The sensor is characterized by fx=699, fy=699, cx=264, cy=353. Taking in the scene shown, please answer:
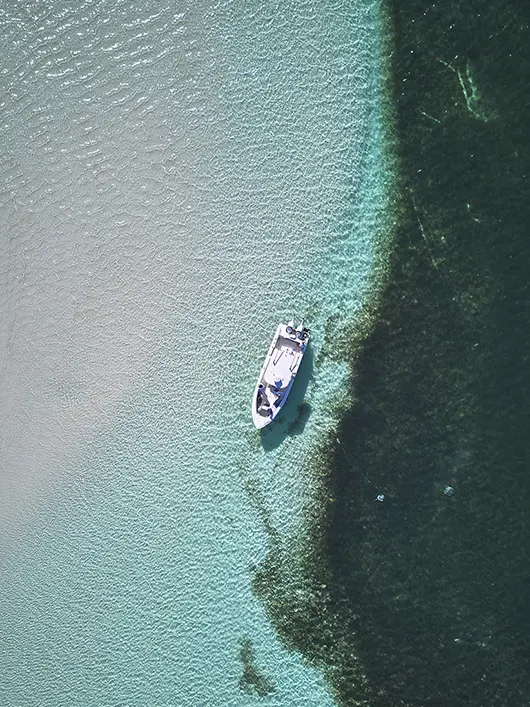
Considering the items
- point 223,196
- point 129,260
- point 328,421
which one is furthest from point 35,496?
point 223,196

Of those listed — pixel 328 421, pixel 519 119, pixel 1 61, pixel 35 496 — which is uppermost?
pixel 1 61

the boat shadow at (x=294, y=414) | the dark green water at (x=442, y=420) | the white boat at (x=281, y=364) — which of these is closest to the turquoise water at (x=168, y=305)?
the boat shadow at (x=294, y=414)

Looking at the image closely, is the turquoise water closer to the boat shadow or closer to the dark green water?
the boat shadow

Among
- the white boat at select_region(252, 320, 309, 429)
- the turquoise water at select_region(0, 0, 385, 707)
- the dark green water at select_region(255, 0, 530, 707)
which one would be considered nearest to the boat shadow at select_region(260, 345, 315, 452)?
the turquoise water at select_region(0, 0, 385, 707)

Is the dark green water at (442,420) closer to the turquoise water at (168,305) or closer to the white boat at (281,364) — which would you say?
the turquoise water at (168,305)

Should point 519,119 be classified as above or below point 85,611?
above

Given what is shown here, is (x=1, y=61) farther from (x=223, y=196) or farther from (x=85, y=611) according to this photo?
(x=85, y=611)

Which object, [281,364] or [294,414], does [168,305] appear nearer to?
[281,364]
